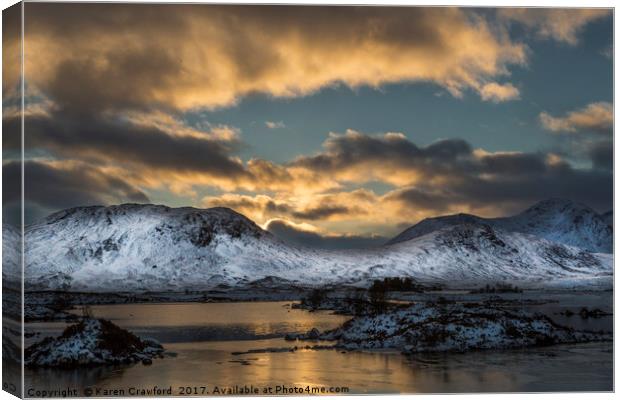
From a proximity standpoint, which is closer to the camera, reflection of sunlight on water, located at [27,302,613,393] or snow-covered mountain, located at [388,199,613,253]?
reflection of sunlight on water, located at [27,302,613,393]

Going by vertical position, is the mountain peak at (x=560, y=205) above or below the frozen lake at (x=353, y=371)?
above

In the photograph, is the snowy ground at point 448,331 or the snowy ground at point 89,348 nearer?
the snowy ground at point 89,348

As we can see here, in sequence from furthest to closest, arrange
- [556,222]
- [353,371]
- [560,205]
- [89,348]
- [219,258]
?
[219,258], [556,222], [560,205], [89,348], [353,371]

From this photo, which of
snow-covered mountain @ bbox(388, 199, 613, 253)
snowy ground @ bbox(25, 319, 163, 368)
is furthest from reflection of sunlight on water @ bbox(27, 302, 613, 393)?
snow-covered mountain @ bbox(388, 199, 613, 253)

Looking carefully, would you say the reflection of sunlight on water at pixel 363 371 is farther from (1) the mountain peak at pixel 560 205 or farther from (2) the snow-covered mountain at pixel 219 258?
(2) the snow-covered mountain at pixel 219 258

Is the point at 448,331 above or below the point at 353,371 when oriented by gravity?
above

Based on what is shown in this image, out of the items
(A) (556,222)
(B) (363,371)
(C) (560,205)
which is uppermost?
(A) (556,222)

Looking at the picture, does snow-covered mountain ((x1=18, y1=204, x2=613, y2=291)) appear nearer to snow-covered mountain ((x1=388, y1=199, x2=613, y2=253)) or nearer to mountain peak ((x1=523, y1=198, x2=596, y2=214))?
snow-covered mountain ((x1=388, y1=199, x2=613, y2=253))

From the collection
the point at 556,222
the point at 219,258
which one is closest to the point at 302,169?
the point at 556,222

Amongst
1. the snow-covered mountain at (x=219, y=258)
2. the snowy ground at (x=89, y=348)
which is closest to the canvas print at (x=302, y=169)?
the snowy ground at (x=89, y=348)

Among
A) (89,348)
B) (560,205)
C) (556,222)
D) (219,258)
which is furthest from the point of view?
(219,258)

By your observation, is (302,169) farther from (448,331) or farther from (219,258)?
(219,258)
